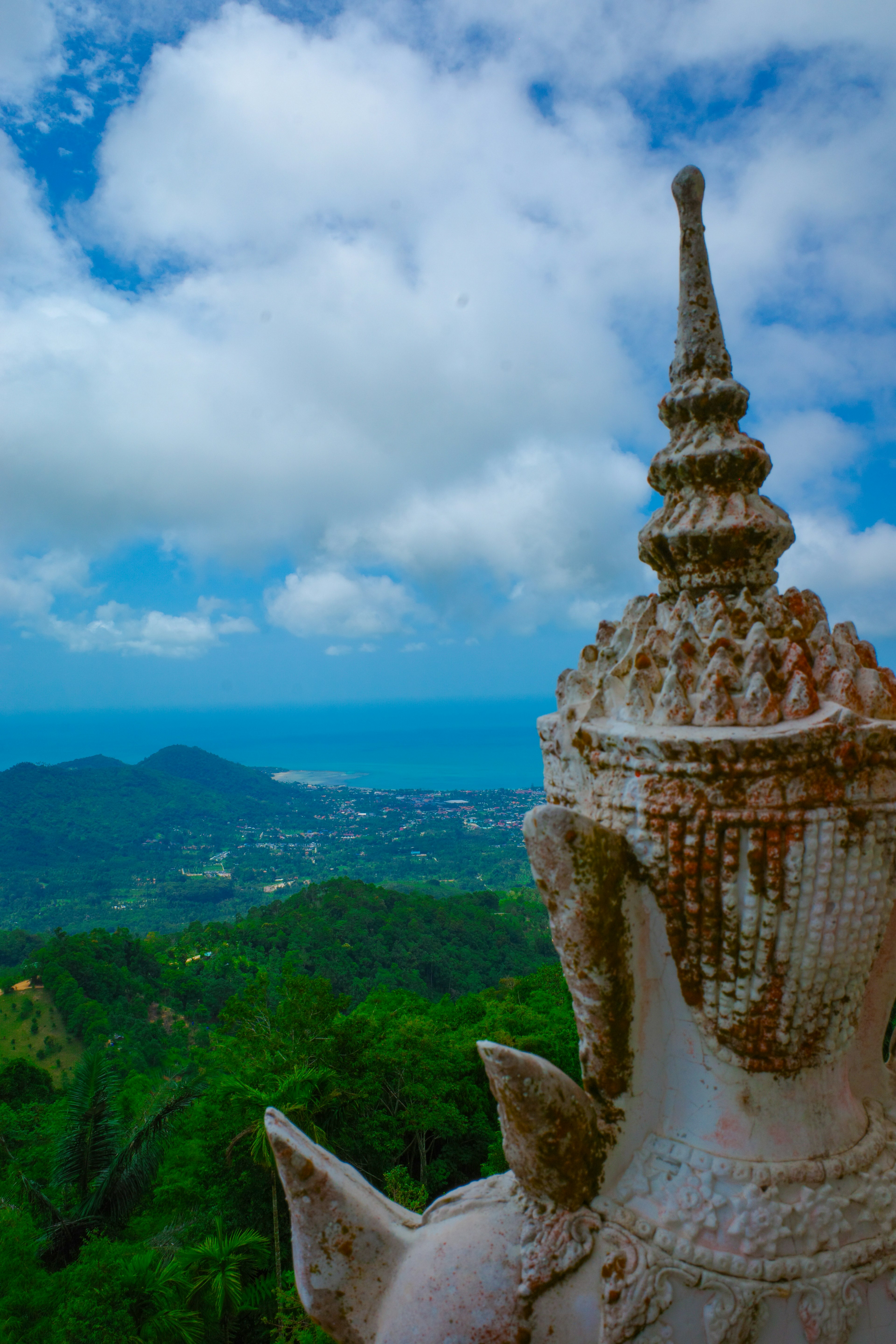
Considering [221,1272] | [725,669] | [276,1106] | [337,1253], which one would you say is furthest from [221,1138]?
[725,669]

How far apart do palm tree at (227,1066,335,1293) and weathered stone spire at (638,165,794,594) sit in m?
14.5

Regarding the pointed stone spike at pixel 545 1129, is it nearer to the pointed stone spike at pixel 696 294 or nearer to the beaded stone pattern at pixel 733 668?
the beaded stone pattern at pixel 733 668

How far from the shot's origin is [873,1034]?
327 cm

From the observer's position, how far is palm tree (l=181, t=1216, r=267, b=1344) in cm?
1325

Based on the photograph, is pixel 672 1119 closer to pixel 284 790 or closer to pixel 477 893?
pixel 477 893

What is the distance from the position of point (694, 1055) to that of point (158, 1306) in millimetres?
13652

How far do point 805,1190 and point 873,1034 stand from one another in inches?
30.2

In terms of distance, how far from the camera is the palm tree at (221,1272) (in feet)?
43.5

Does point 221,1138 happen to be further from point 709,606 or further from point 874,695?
point 874,695

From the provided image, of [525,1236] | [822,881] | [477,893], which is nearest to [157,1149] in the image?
[525,1236]

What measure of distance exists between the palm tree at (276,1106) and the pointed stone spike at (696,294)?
15.0 m

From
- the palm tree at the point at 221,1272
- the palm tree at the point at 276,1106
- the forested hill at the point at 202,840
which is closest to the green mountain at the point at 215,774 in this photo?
the forested hill at the point at 202,840

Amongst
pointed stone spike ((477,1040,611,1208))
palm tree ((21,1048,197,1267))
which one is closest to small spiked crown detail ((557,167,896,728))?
pointed stone spike ((477,1040,611,1208))

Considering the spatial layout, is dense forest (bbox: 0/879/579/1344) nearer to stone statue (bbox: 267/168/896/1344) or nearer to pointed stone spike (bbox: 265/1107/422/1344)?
pointed stone spike (bbox: 265/1107/422/1344)
